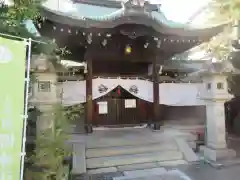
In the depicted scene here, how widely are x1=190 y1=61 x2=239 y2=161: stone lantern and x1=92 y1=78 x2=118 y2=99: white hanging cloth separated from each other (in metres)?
3.36

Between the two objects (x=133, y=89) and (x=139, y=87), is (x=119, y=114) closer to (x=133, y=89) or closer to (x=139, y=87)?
(x=133, y=89)

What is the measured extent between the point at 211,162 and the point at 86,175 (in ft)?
11.5

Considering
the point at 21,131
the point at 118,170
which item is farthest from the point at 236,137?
the point at 21,131

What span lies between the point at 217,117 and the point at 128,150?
283 centimetres

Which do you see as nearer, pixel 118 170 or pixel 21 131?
pixel 21 131

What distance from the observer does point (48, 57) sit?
4555mm

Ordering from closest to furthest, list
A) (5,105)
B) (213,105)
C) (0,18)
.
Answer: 1. (5,105)
2. (0,18)
3. (213,105)

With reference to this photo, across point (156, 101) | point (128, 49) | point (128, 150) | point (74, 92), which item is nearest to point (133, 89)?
point (156, 101)

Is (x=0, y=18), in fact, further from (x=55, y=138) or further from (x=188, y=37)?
(x=188, y=37)

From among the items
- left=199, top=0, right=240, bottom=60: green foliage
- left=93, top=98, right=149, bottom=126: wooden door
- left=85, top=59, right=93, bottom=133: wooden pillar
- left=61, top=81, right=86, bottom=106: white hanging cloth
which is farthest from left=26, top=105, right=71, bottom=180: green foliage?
left=199, top=0, right=240, bottom=60: green foliage

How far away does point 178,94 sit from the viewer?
9336 mm

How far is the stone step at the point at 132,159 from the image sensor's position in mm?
5844

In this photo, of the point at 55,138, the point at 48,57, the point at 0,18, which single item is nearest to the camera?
the point at 0,18

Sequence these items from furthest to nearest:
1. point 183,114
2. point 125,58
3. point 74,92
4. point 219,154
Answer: point 183,114
point 125,58
point 74,92
point 219,154
